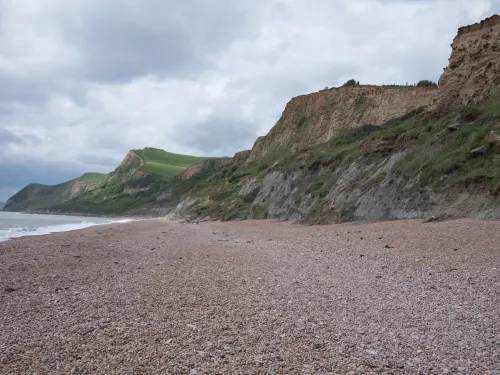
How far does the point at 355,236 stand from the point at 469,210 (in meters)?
4.44

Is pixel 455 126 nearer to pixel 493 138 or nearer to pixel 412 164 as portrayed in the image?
pixel 412 164

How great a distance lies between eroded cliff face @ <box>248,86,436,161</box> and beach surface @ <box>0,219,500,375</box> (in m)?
37.6

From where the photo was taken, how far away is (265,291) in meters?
7.36

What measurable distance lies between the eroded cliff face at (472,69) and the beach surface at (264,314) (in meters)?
15.7

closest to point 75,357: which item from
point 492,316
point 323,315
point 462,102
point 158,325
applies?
point 158,325

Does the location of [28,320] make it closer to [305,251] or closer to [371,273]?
[371,273]

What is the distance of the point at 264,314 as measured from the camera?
19.3ft

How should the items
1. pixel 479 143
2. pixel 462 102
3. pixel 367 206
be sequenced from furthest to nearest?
pixel 462 102 < pixel 367 206 < pixel 479 143

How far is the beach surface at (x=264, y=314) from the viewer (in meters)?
4.22

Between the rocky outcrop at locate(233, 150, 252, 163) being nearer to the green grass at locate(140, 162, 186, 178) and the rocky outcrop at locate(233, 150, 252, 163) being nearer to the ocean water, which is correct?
the ocean water

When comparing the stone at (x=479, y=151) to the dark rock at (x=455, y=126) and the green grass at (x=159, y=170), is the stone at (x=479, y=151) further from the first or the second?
the green grass at (x=159, y=170)

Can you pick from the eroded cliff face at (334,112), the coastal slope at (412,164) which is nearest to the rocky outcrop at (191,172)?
the eroded cliff face at (334,112)

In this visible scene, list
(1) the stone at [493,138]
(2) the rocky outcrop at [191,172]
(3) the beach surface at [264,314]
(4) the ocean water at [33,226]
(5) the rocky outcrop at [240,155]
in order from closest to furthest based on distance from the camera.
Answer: (3) the beach surface at [264,314]
(1) the stone at [493,138]
(4) the ocean water at [33,226]
(5) the rocky outcrop at [240,155]
(2) the rocky outcrop at [191,172]

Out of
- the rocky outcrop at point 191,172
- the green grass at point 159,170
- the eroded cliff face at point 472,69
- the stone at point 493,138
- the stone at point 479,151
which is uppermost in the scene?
the green grass at point 159,170
